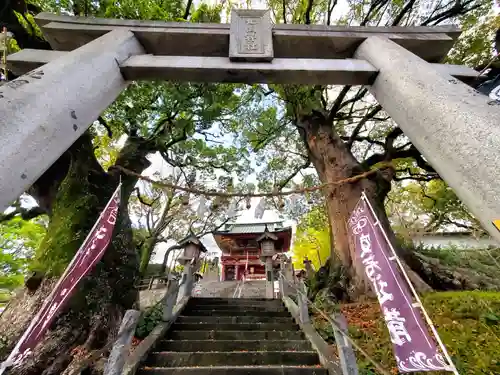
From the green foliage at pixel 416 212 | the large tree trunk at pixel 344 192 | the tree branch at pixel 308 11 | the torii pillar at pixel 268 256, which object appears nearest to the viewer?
the large tree trunk at pixel 344 192

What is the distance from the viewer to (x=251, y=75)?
11.9ft

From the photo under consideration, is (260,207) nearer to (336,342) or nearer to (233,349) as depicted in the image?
(233,349)

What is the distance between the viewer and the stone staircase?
3951mm

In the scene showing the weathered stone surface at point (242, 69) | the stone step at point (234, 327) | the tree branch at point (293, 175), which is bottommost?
the stone step at point (234, 327)

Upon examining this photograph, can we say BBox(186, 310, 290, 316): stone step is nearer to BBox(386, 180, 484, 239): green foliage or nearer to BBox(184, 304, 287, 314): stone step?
BBox(184, 304, 287, 314): stone step

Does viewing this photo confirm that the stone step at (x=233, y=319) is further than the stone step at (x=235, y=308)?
No

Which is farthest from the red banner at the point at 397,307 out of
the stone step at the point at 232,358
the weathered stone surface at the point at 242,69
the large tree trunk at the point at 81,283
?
the large tree trunk at the point at 81,283

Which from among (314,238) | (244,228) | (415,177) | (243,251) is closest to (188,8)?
(415,177)

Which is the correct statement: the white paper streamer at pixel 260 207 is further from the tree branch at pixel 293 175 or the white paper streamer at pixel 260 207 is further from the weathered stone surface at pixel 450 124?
the tree branch at pixel 293 175

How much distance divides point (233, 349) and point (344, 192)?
5.67 meters

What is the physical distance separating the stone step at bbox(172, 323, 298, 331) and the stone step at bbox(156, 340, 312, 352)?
2.90ft

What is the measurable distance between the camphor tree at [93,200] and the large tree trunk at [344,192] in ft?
13.6

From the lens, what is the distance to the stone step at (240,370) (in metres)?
3.89

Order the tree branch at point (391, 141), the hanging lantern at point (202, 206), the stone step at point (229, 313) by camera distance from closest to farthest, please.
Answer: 1. the hanging lantern at point (202, 206)
2. the stone step at point (229, 313)
3. the tree branch at point (391, 141)
